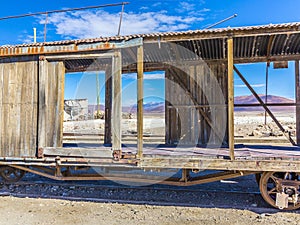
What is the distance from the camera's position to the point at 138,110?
5508 millimetres

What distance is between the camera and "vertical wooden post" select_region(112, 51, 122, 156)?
18.5 ft

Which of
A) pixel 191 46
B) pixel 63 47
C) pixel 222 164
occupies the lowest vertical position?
pixel 222 164

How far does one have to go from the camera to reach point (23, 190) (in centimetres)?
693

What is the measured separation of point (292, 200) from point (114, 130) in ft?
12.9

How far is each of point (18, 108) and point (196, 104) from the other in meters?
5.14

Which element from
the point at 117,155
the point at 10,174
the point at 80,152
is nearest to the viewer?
the point at 117,155

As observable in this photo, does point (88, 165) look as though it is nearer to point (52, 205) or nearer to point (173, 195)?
point (52, 205)

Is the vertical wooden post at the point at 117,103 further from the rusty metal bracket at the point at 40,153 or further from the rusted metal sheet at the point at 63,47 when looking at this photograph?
the rusty metal bracket at the point at 40,153

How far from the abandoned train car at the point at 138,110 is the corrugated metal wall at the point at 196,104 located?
2.4 inches

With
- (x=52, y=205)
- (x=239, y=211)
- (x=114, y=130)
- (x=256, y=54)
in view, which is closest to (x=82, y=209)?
(x=52, y=205)

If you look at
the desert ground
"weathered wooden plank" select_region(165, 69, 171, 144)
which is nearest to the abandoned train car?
the desert ground

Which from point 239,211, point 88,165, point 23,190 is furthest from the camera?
point 23,190

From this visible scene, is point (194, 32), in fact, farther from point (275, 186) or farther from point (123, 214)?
point (123, 214)

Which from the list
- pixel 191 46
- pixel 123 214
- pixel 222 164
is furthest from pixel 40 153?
pixel 191 46
